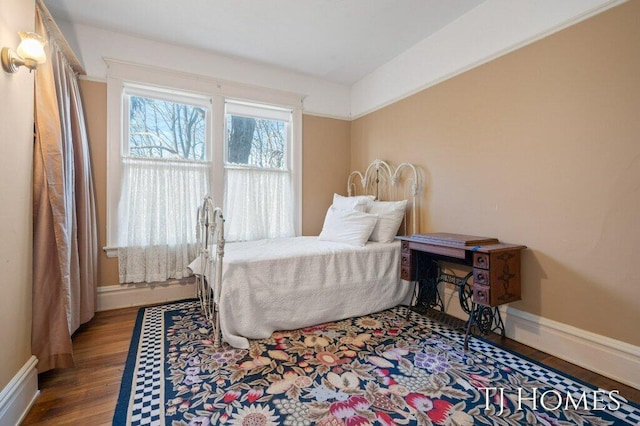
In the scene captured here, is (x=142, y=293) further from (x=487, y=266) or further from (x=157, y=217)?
(x=487, y=266)

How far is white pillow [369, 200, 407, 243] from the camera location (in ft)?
9.22

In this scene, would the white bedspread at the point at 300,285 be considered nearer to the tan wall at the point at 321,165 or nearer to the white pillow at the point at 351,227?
the white pillow at the point at 351,227

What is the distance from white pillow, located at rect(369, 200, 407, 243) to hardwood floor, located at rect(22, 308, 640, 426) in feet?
3.75

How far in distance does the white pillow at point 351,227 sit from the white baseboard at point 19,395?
2172 millimetres

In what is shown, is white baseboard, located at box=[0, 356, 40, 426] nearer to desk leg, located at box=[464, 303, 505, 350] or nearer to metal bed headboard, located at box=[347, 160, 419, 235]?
desk leg, located at box=[464, 303, 505, 350]

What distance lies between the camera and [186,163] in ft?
9.83

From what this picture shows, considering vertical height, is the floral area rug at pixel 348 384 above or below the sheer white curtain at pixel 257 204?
below

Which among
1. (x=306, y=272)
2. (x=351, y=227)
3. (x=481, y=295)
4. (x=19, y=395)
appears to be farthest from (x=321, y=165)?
(x=19, y=395)

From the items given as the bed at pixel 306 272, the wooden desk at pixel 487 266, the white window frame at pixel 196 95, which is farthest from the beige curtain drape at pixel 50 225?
the wooden desk at pixel 487 266

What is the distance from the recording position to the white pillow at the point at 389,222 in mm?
2811

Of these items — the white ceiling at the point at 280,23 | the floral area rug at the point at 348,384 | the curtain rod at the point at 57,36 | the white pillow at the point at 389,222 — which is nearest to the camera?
the floral area rug at the point at 348,384

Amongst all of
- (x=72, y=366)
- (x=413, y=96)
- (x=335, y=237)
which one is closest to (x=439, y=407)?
(x=335, y=237)

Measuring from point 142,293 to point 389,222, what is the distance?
8.29ft
